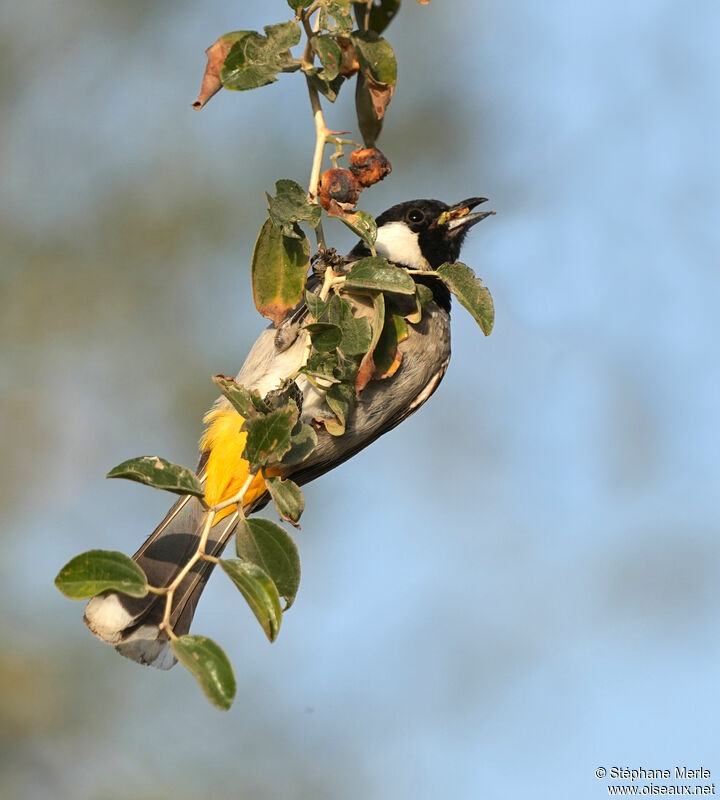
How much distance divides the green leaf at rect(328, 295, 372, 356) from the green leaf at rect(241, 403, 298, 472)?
18 cm

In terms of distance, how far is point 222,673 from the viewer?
1636mm

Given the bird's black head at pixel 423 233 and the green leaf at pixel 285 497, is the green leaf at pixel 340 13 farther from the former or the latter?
the bird's black head at pixel 423 233

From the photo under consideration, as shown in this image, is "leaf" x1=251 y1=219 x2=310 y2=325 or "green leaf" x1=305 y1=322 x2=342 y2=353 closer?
"green leaf" x1=305 y1=322 x2=342 y2=353

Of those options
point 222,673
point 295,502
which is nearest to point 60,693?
point 295,502

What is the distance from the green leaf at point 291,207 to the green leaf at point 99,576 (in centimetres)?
67

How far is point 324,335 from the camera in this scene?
1993mm

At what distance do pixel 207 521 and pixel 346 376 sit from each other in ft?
1.37

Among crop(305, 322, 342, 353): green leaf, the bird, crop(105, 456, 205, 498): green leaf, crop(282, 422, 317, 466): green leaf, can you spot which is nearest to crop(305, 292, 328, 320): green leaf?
crop(305, 322, 342, 353): green leaf

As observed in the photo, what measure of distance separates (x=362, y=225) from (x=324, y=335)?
0.73 feet

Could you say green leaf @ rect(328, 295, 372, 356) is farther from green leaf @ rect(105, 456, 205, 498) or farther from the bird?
the bird

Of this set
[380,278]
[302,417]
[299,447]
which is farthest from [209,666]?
[302,417]

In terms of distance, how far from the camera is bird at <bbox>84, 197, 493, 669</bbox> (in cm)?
296

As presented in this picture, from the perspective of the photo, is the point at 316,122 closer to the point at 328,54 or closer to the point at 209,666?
the point at 328,54

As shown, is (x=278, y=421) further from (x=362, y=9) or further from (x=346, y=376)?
(x=362, y=9)
